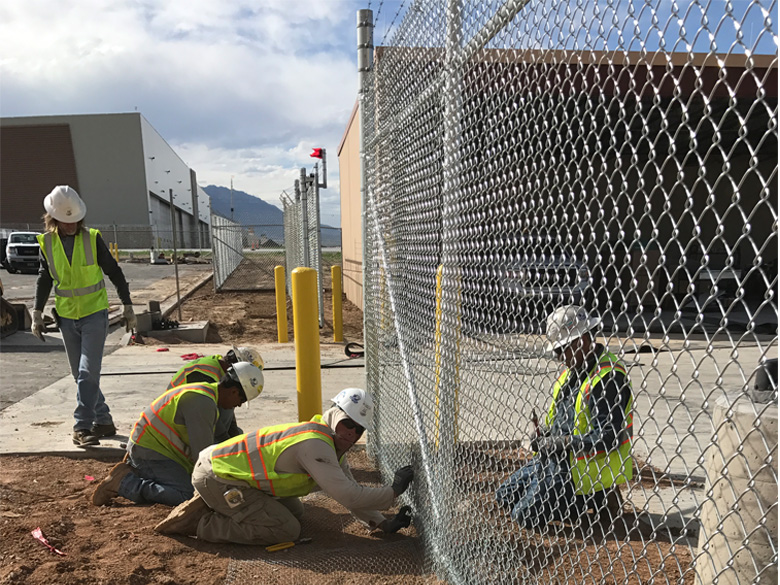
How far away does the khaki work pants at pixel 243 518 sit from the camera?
3.54 meters

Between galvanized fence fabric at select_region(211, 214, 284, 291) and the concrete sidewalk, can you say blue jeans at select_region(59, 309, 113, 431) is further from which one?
galvanized fence fabric at select_region(211, 214, 284, 291)

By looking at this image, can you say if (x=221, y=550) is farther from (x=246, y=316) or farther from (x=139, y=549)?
(x=246, y=316)

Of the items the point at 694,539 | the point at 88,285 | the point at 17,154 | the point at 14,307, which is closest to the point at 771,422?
the point at 694,539

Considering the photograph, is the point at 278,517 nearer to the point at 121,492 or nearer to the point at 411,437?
the point at 411,437

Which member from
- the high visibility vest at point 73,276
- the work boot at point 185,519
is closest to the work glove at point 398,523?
the work boot at point 185,519

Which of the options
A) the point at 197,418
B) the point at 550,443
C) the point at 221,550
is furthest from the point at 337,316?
the point at 550,443

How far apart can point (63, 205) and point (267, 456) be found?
2855mm

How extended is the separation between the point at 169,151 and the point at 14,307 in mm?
59572

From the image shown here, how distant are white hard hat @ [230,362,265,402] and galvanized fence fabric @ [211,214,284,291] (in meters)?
14.7

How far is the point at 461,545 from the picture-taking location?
9.82ft

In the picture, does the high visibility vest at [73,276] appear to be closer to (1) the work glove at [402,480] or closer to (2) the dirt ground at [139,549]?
(2) the dirt ground at [139,549]

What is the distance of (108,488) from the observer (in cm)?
400

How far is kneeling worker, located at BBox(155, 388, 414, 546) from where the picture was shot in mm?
3379

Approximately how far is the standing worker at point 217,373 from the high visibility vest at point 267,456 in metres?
0.85
